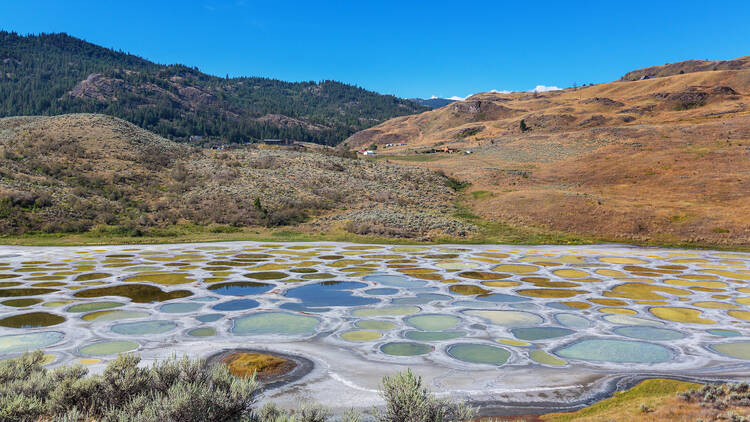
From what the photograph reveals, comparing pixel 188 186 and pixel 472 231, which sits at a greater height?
pixel 188 186

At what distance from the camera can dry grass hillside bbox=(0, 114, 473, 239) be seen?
1576 inches

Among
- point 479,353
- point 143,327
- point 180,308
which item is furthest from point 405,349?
point 180,308

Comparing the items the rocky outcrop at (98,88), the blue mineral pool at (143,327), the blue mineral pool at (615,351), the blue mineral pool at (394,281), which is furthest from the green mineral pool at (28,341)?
the rocky outcrop at (98,88)

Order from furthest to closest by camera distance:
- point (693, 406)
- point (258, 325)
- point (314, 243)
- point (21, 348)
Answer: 1. point (314, 243)
2. point (258, 325)
3. point (21, 348)
4. point (693, 406)

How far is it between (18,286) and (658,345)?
24.7 m

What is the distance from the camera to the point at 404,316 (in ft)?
50.1

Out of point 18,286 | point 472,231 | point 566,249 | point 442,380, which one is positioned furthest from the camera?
point 472,231

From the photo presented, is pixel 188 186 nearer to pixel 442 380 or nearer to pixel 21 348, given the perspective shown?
pixel 21 348

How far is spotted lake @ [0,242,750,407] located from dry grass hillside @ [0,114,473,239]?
14.0m

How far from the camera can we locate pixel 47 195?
40844 mm

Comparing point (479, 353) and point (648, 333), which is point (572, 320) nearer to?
point (648, 333)

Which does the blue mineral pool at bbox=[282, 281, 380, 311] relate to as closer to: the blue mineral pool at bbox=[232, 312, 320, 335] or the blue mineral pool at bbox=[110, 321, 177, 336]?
the blue mineral pool at bbox=[232, 312, 320, 335]

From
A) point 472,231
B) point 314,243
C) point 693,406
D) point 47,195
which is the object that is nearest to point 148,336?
point 693,406

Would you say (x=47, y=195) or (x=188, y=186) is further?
(x=188, y=186)
